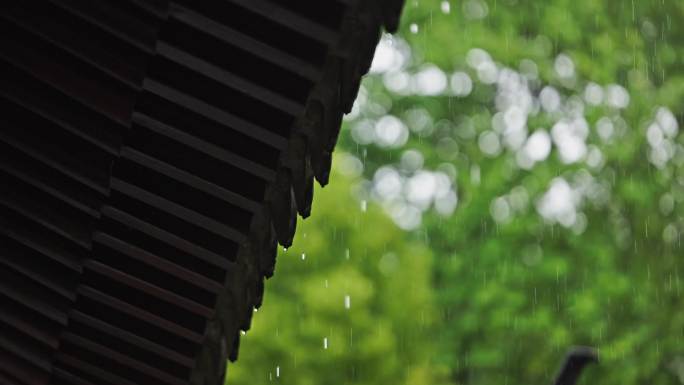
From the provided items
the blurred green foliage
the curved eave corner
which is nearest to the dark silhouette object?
the curved eave corner

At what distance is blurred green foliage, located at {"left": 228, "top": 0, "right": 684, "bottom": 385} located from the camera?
20.9 metres

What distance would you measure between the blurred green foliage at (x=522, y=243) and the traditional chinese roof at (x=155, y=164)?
17062 mm

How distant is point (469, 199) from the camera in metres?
22.7

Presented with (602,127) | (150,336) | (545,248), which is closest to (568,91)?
(602,127)

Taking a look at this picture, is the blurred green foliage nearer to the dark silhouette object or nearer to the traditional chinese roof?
the dark silhouette object

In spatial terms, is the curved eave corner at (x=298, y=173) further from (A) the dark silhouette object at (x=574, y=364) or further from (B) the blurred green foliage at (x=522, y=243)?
(B) the blurred green foliage at (x=522, y=243)

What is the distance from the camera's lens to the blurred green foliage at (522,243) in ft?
68.6

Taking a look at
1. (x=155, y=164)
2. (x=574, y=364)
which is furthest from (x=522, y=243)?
(x=155, y=164)

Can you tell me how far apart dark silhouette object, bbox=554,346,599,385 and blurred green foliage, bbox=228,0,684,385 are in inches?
643

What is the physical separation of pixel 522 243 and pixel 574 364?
58.9 feet

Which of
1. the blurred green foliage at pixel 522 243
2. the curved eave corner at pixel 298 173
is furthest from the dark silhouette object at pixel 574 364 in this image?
the blurred green foliage at pixel 522 243

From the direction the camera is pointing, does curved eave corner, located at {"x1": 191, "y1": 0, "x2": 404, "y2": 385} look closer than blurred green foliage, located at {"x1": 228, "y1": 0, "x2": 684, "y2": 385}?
Yes

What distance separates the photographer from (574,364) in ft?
14.0

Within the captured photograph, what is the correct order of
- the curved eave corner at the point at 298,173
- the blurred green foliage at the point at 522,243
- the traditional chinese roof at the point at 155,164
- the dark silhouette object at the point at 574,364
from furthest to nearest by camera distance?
the blurred green foliage at the point at 522,243 → the dark silhouette object at the point at 574,364 → the traditional chinese roof at the point at 155,164 → the curved eave corner at the point at 298,173
